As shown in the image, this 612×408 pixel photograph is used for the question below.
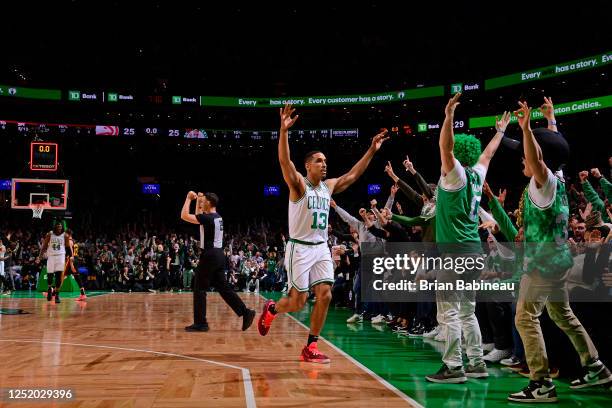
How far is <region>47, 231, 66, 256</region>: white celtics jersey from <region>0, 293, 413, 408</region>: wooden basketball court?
481 centimetres

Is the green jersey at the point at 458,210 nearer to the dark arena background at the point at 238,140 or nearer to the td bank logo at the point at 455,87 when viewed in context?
the dark arena background at the point at 238,140

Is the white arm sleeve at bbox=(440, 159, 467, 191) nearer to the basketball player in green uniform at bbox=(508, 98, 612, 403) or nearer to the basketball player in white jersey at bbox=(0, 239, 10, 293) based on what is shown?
the basketball player in green uniform at bbox=(508, 98, 612, 403)

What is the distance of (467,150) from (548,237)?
1.30 metres

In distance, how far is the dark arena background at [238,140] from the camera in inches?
367

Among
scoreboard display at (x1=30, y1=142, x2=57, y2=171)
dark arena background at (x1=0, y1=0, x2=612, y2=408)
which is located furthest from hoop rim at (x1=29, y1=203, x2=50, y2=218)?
scoreboard display at (x1=30, y1=142, x2=57, y2=171)

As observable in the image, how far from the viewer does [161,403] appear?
13.5 feet

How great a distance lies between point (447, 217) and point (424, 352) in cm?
260

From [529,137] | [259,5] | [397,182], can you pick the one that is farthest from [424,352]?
[259,5]

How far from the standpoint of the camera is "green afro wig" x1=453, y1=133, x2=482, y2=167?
18.1ft

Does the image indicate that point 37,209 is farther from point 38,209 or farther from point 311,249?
point 311,249

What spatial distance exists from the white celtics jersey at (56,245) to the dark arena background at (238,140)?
0.04 metres

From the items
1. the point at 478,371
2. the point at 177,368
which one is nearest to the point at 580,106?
the point at 478,371

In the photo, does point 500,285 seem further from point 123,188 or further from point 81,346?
point 123,188

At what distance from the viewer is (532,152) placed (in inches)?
168
